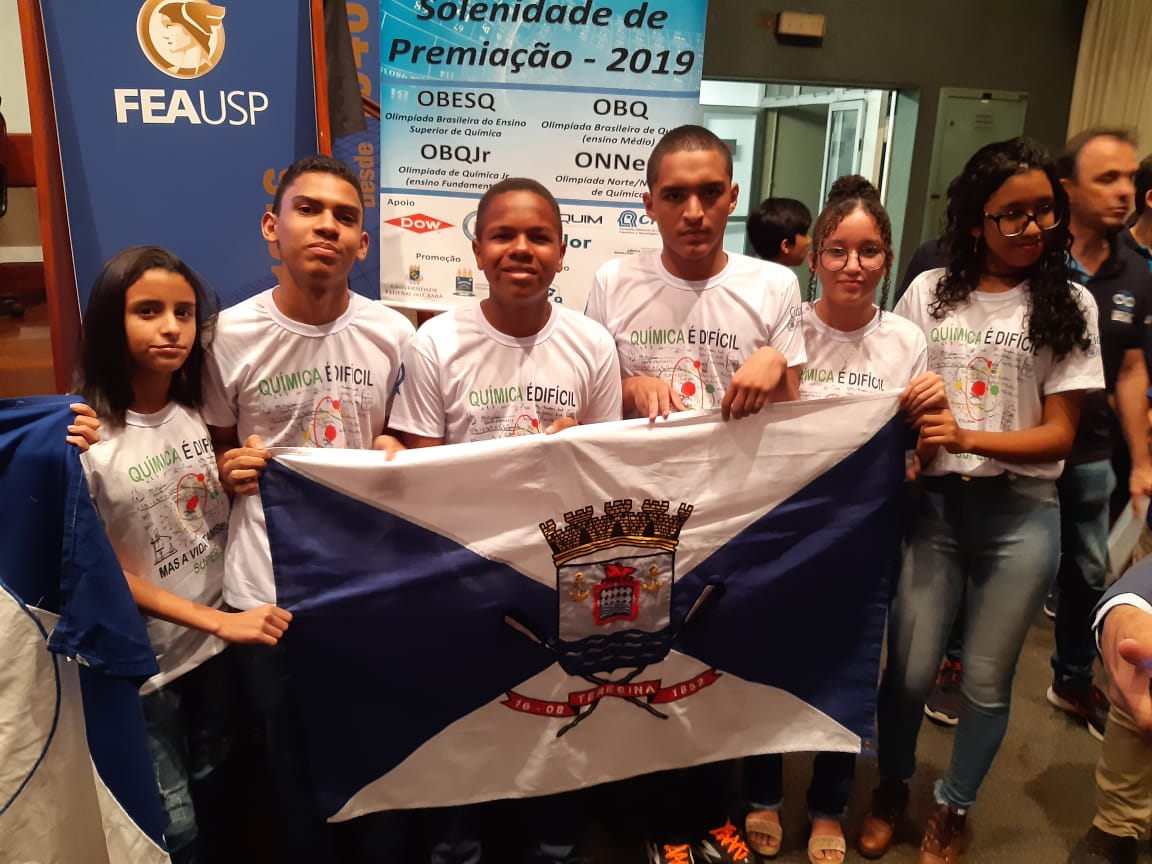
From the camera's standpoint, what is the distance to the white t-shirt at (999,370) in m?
1.92

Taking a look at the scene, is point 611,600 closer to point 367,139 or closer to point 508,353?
point 508,353

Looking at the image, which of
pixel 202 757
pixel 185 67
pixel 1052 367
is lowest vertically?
pixel 202 757

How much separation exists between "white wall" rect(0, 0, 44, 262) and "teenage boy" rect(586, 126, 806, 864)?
3.72 metres

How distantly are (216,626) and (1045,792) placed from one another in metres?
2.51

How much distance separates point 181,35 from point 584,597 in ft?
6.21

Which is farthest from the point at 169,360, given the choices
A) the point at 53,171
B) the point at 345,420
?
the point at 53,171

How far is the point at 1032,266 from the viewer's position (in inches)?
76.8

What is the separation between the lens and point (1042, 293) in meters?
1.89

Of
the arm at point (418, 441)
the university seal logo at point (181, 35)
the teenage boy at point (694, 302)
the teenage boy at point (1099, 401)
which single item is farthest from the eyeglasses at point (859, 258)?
the university seal logo at point (181, 35)

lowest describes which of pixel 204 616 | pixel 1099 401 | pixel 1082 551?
pixel 1082 551

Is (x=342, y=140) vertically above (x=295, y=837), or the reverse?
(x=342, y=140)

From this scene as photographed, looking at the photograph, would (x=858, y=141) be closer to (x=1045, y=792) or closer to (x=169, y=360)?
(x=1045, y=792)

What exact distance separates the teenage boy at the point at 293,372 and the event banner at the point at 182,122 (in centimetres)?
66

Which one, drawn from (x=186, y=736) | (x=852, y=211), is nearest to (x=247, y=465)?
(x=186, y=736)
